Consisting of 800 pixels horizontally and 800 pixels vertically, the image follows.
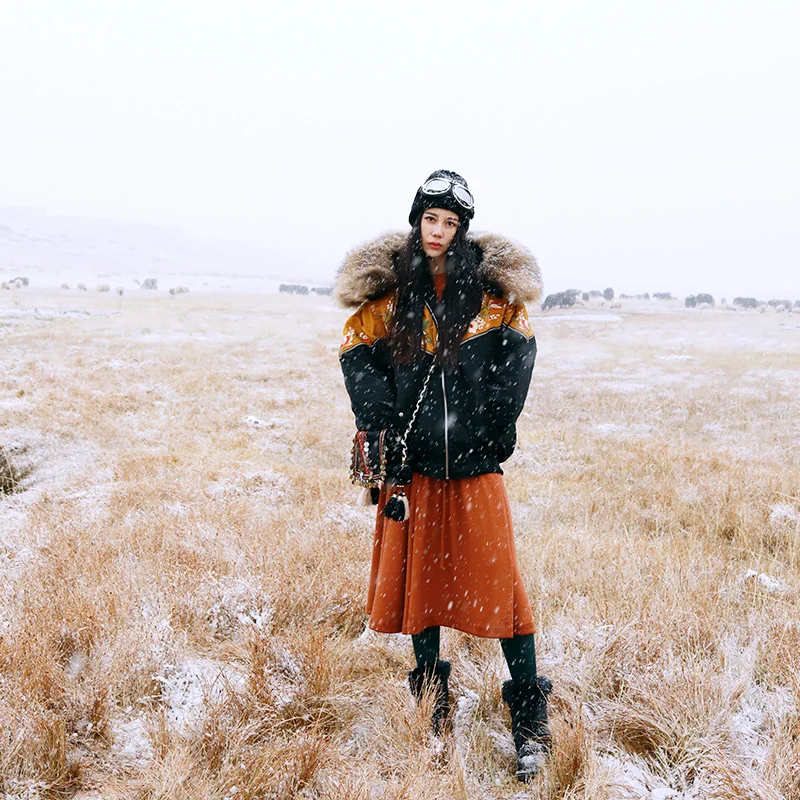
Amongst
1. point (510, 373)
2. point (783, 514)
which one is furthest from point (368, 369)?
point (783, 514)

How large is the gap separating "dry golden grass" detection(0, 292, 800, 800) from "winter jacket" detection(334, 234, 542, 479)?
3.65ft

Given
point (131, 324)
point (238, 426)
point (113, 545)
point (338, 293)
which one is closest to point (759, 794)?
point (338, 293)

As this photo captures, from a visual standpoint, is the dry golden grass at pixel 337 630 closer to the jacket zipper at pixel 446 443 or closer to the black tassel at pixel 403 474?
the black tassel at pixel 403 474

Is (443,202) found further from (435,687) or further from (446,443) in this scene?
(435,687)

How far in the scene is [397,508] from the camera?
2369mm

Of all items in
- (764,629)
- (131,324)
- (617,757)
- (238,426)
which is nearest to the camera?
(617,757)

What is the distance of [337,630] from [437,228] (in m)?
2.35

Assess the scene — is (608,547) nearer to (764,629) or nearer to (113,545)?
(764,629)

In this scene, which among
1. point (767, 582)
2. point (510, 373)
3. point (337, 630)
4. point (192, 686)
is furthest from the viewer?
point (767, 582)

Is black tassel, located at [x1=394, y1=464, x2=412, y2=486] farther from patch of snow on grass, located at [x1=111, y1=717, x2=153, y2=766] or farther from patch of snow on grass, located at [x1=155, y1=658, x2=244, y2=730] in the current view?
patch of snow on grass, located at [x1=111, y1=717, x2=153, y2=766]

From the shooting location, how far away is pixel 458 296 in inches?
93.5

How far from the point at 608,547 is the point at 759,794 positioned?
8.32 ft

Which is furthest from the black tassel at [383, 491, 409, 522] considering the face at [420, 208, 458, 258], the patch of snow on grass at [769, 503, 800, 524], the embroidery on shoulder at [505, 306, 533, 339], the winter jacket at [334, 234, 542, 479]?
the patch of snow on grass at [769, 503, 800, 524]

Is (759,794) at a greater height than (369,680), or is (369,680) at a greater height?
(759,794)
